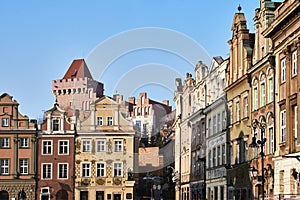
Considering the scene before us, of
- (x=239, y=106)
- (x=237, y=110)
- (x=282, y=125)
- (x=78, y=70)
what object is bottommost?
(x=282, y=125)

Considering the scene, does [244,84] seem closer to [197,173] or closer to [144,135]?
[197,173]

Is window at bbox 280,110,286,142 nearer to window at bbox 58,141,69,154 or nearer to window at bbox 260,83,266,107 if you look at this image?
window at bbox 260,83,266,107

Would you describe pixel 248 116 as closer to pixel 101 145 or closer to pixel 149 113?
pixel 101 145

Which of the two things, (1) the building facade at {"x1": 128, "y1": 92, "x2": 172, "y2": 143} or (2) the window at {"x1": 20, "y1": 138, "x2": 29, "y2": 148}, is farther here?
(1) the building facade at {"x1": 128, "y1": 92, "x2": 172, "y2": 143}

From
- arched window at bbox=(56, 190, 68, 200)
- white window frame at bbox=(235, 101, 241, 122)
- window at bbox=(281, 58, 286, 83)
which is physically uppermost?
window at bbox=(281, 58, 286, 83)

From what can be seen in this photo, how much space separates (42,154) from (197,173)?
835 inches

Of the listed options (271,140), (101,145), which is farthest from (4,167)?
(271,140)

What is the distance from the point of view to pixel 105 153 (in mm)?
74625

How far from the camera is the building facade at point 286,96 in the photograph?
1233 inches

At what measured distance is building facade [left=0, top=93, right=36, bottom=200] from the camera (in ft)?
239

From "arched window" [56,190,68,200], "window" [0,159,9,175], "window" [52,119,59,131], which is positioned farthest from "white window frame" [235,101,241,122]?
"window" [0,159,9,175]

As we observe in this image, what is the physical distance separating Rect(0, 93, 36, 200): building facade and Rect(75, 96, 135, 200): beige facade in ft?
16.3

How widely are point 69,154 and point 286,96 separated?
4400 cm

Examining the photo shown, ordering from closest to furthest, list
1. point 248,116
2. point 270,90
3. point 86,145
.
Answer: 1. point 270,90
2. point 248,116
3. point 86,145
